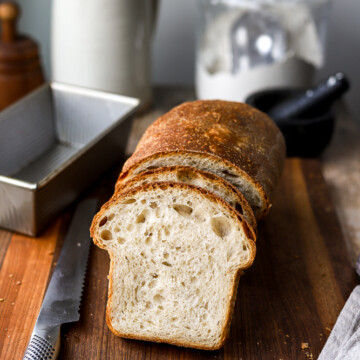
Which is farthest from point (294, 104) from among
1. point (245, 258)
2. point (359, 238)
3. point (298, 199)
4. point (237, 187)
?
point (245, 258)

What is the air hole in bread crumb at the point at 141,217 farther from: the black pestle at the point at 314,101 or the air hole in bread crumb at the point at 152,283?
the black pestle at the point at 314,101

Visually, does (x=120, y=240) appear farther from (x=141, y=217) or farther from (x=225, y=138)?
(x=225, y=138)

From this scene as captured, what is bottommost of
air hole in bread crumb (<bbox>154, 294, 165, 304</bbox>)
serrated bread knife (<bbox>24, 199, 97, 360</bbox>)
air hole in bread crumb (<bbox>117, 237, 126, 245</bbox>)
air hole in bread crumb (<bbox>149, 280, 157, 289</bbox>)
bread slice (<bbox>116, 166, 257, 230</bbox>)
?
serrated bread knife (<bbox>24, 199, 97, 360</bbox>)

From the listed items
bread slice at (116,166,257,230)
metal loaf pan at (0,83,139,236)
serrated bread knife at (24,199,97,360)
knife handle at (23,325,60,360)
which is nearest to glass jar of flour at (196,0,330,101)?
metal loaf pan at (0,83,139,236)

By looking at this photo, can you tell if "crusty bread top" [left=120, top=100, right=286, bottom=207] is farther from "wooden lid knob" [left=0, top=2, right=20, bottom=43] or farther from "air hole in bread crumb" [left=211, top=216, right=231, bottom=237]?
"wooden lid knob" [left=0, top=2, right=20, bottom=43]

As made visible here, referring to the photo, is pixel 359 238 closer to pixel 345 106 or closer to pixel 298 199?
pixel 298 199
